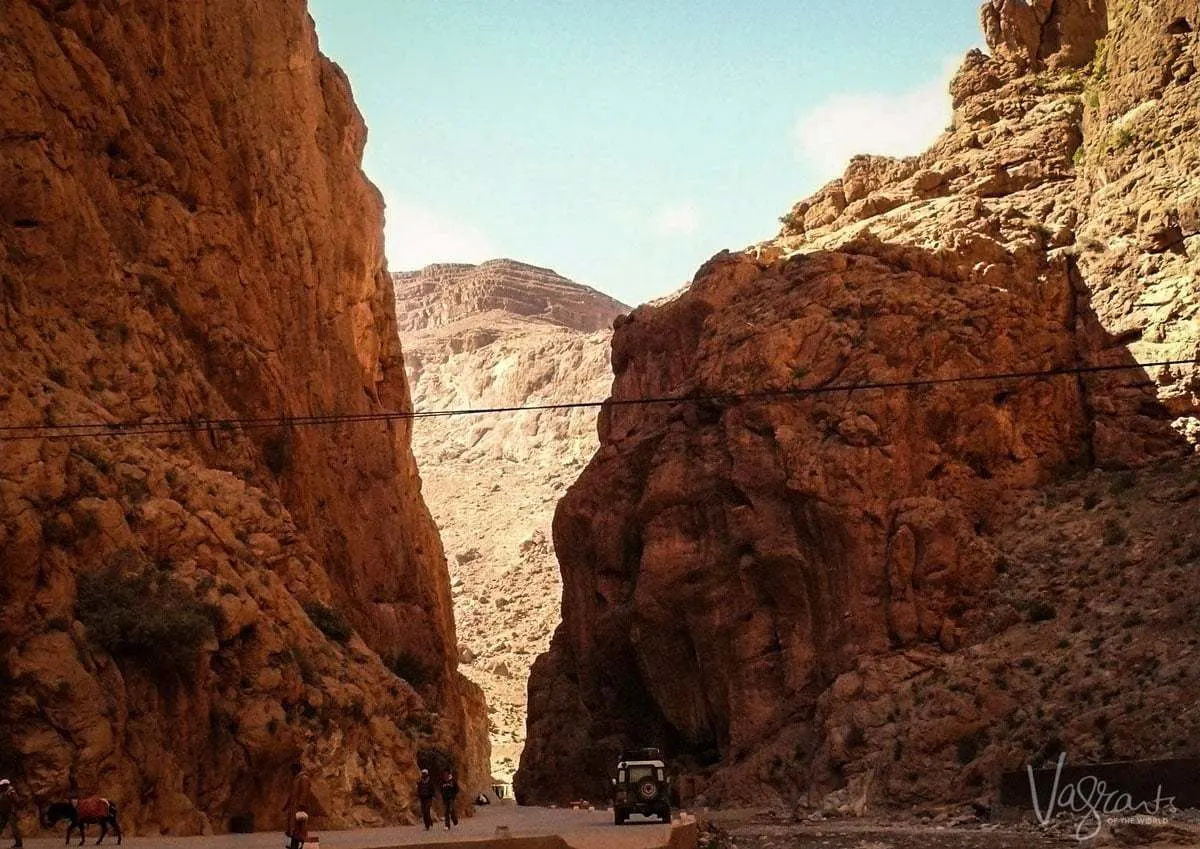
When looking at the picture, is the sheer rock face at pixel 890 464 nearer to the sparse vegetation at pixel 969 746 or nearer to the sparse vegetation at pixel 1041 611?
the sparse vegetation at pixel 969 746

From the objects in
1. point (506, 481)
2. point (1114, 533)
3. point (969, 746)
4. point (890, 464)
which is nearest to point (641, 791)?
point (969, 746)

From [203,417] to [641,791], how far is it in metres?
14.1

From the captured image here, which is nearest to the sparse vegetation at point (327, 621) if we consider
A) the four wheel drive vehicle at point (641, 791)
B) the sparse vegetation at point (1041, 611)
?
the four wheel drive vehicle at point (641, 791)

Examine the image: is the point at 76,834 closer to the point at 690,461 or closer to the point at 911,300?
the point at 690,461

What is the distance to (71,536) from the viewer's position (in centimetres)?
2592

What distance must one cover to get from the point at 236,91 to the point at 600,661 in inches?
889

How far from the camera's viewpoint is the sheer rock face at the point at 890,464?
40.2 meters

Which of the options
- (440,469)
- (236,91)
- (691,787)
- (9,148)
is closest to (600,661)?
(691,787)

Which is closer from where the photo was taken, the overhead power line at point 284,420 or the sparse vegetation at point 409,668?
the overhead power line at point 284,420

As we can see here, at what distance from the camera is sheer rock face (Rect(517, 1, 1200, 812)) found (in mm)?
40219

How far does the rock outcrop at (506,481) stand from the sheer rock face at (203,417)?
4371 cm

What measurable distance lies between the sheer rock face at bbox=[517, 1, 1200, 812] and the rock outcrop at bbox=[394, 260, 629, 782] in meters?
40.2

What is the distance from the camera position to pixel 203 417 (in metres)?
35.5

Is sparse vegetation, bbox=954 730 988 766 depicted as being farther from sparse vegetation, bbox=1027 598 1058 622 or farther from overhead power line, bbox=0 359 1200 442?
overhead power line, bbox=0 359 1200 442
